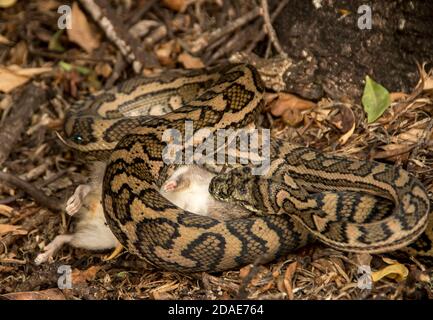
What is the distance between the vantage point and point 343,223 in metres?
3.69

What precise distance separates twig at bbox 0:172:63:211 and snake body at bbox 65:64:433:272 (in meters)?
0.63

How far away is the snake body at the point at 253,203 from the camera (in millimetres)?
3689

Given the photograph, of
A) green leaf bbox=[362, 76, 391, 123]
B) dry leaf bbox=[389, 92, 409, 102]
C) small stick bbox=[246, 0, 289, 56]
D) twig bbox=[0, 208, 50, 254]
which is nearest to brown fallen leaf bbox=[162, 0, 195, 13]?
small stick bbox=[246, 0, 289, 56]

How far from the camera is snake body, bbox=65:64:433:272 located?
3.69m

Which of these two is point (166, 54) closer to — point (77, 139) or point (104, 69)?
point (104, 69)

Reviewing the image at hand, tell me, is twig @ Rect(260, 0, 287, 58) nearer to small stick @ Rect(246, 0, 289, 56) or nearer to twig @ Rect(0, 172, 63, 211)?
small stick @ Rect(246, 0, 289, 56)

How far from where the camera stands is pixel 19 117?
18.5 ft

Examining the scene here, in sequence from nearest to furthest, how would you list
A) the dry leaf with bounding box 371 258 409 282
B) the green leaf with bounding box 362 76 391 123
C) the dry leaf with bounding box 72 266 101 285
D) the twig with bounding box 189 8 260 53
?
the dry leaf with bounding box 371 258 409 282 → the dry leaf with bounding box 72 266 101 285 → the green leaf with bounding box 362 76 391 123 → the twig with bounding box 189 8 260 53

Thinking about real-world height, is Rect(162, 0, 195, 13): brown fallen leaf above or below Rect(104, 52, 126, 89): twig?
above

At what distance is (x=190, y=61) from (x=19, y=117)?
1.77 meters

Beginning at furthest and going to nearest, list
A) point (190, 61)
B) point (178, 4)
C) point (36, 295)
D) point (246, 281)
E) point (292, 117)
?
point (178, 4) < point (190, 61) < point (292, 117) < point (36, 295) < point (246, 281)

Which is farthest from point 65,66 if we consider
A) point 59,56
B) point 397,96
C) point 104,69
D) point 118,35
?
point 397,96

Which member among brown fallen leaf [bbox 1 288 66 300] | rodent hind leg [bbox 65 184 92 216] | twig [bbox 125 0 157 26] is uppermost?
twig [bbox 125 0 157 26]

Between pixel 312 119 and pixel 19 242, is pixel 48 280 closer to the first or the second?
pixel 19 242
